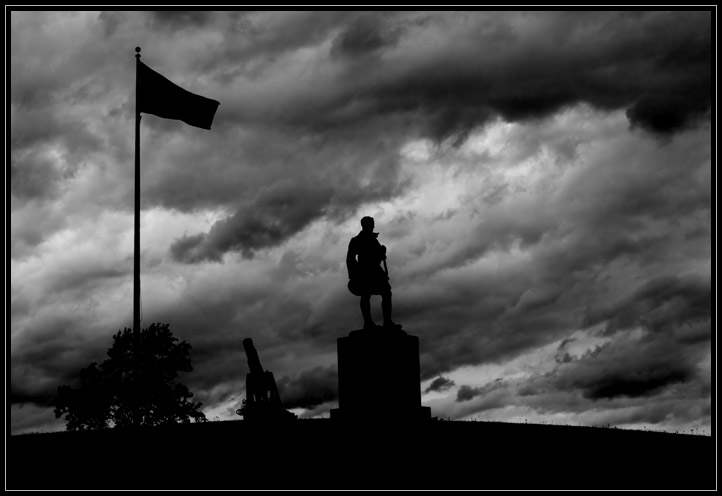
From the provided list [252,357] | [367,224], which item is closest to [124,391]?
[252,357]

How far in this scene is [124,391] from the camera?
29609 millimetres

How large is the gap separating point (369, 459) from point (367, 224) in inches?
203

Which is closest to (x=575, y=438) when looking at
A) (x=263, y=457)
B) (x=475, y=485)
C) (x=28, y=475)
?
(x=475, y=485)

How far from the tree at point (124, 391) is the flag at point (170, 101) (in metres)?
12.6

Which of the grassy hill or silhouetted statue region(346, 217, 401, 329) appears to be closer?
the grassy hill

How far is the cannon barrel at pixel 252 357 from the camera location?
66.4 feet

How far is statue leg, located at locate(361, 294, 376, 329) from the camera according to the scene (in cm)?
1828

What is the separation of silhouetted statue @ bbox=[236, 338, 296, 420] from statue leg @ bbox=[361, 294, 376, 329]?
131 inches

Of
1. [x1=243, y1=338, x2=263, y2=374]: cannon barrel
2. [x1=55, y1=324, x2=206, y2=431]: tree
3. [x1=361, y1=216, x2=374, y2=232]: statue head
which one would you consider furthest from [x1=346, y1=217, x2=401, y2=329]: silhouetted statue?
[x1=55, y1=324, x2=206, y2=431]: tree

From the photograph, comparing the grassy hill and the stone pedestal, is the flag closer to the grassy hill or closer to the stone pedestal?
the stone pedestal

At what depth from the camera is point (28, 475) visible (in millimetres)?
15688

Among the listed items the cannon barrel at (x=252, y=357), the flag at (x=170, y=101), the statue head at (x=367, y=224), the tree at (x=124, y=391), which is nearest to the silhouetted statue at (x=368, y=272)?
the statue head at (x=367, y=224)

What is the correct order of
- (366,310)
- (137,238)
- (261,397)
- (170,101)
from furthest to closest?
(261,397) < (170,101) < (366,310) < (137,238)

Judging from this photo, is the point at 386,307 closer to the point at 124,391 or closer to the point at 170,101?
the point at 170,101
